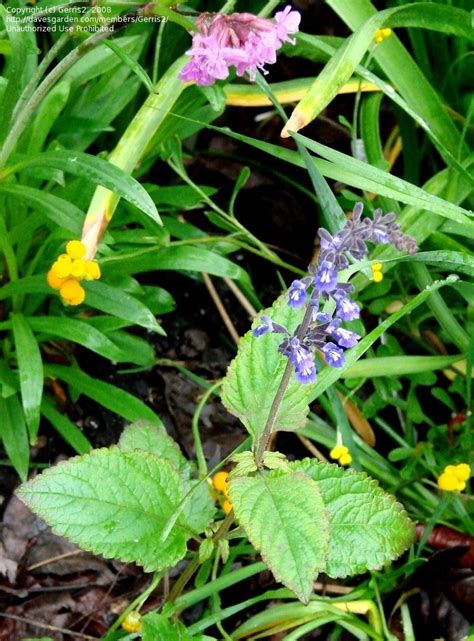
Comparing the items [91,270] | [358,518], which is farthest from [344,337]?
[91,270]

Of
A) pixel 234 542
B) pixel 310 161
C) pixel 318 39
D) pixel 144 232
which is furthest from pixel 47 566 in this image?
pixel 318 39

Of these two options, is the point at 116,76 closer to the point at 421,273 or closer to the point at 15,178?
the point at 15,178

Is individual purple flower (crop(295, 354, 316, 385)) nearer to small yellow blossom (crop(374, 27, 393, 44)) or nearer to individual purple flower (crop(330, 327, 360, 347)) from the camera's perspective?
individual purple flower (crop(330, 327, 360, 347))

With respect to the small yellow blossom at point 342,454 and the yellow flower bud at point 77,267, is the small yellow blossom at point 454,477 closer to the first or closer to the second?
the small yellow blossom at point 342,454

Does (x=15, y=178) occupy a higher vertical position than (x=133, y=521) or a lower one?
higher

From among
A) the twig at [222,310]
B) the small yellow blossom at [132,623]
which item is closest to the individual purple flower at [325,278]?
the small yellow blossom at [132,623]

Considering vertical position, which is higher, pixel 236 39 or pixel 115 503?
pixel 236 39

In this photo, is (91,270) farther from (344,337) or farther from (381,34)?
(381,34)
